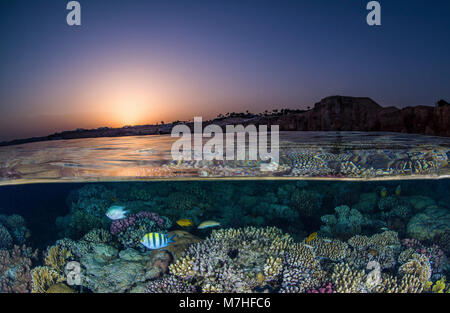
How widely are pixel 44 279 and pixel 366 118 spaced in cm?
1230

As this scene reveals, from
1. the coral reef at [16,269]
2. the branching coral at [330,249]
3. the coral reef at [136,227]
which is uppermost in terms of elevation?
the coral reef at [136,227]

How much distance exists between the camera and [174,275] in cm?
705

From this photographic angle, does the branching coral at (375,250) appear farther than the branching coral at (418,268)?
Yes

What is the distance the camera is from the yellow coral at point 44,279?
24.0 feet

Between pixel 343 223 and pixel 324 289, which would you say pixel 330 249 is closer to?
pixel 324 289

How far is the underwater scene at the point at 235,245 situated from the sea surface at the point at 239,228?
4 cm

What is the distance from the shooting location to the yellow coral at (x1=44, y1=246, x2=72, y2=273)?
8148 mm

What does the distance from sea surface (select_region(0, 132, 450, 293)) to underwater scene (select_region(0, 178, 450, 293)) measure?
0.04 meters

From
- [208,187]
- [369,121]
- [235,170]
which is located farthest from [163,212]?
[369,121]

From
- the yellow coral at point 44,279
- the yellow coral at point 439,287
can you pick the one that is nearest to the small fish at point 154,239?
the yellow coral at point 44,279

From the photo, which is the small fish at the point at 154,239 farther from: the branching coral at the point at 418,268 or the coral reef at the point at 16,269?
the branching coral at the point at 418,268

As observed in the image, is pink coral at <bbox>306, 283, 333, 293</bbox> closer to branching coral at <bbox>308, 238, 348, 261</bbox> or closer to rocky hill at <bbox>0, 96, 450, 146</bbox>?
branching coral at <bbox>308, 238, 348, 261</bbox>
